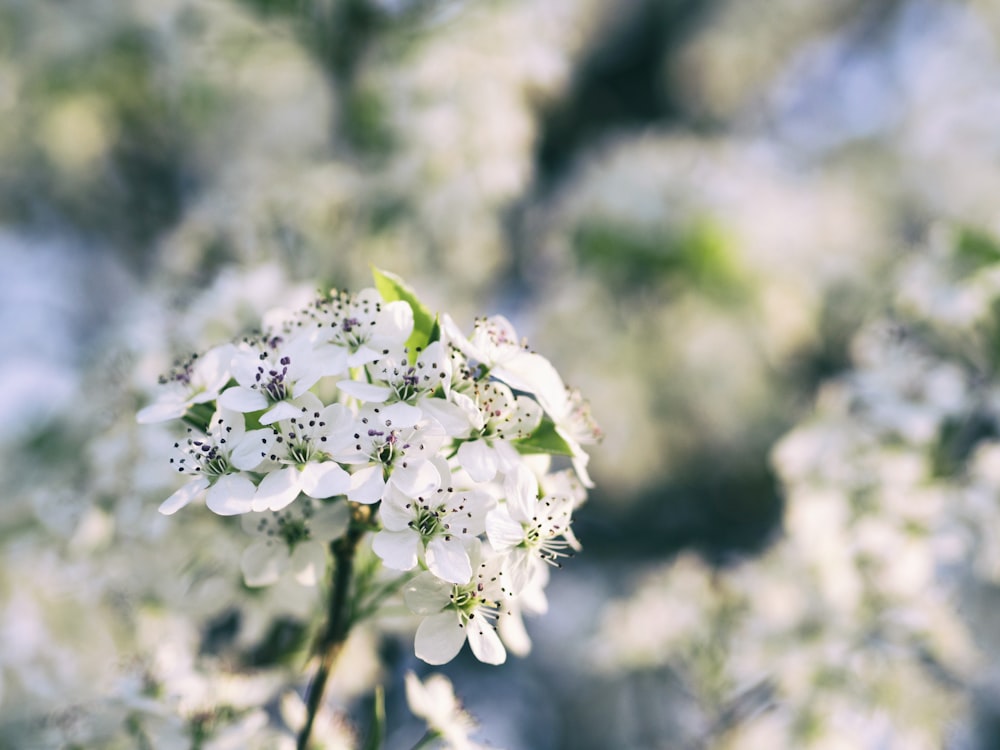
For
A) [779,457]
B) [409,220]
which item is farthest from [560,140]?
[779,457]

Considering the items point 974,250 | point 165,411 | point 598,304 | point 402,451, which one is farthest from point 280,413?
point 598,304

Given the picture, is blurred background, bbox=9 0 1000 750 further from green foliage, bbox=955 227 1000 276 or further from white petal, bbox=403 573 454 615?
white petal, bbox=403 573 454 615

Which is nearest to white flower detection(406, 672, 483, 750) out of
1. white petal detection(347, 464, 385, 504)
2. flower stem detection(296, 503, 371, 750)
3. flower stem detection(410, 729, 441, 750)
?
flower stem detection(410, 729, 441, 750)

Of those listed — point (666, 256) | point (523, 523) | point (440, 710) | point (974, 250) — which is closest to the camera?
point (523, 523)

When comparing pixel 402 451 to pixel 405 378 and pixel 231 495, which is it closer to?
pixel 405 378

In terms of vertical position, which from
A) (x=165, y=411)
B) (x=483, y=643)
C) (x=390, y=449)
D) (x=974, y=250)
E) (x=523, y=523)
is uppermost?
(x=974, y=250)

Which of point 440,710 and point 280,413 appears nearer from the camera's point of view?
point 280,413
